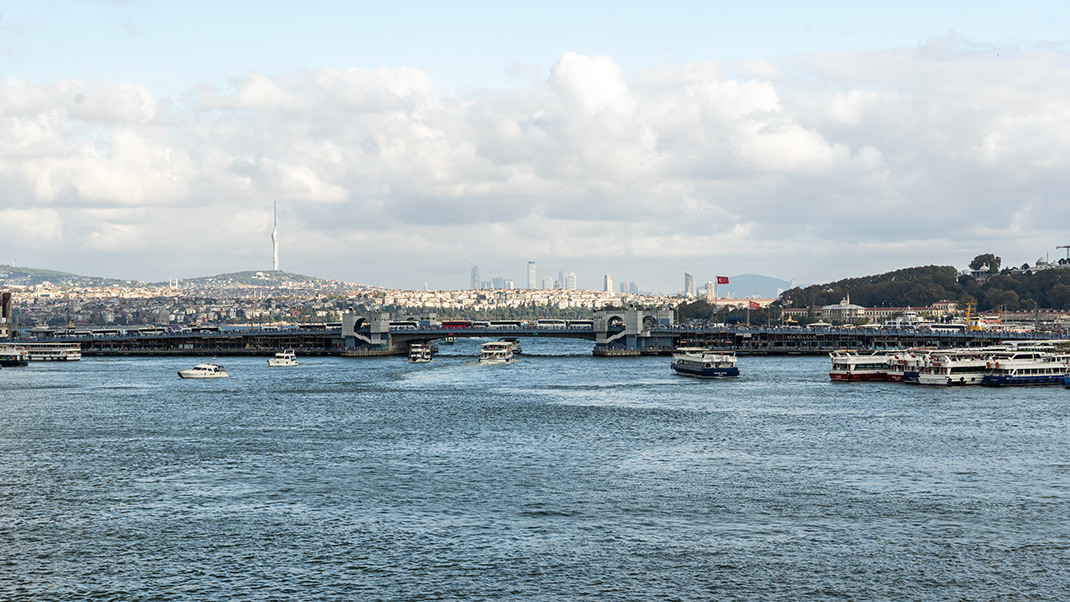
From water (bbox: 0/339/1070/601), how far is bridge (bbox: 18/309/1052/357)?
74.5 metres

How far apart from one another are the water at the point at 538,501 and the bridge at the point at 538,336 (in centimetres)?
7450

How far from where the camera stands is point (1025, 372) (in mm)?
85938

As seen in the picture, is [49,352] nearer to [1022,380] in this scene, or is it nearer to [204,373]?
[204,373]

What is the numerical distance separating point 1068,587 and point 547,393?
187 ft

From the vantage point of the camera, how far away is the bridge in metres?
146

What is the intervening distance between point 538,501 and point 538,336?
366 feet

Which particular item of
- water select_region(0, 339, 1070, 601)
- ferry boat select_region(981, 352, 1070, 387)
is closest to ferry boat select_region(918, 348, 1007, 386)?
ferry boat select_region(981, 352, 1070, 387)

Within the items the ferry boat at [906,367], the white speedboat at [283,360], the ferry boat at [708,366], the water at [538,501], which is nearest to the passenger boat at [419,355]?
the white speedboat at [283,360]

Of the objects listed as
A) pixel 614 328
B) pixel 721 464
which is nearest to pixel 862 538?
pixel 721 464

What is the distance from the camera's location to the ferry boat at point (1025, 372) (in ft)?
279

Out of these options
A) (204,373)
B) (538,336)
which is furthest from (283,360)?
(538,336)

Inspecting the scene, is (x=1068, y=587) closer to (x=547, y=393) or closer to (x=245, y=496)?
(x=245, y=496)

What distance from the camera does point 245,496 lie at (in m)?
39.1

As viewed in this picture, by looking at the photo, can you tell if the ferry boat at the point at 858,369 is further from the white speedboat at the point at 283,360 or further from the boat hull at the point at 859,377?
the white speedboat at the point at 283,360
